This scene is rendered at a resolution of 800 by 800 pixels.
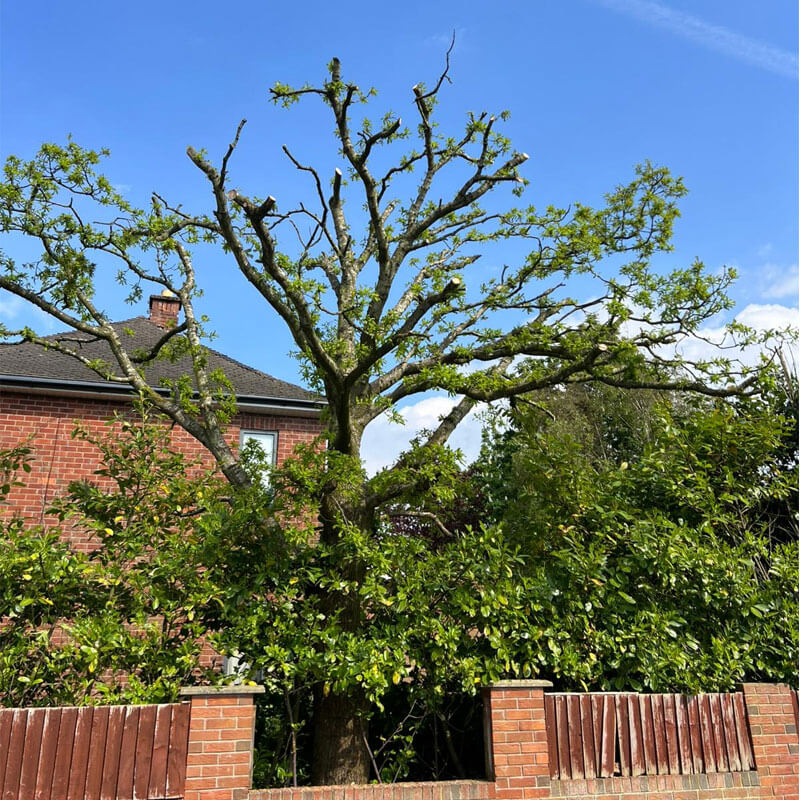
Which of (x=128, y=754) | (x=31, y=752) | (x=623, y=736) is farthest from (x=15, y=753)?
(x=623, y=736)

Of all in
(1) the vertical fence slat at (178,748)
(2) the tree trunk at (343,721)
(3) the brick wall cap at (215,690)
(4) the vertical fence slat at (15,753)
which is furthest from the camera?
(2) the tree trunk at (343,721)

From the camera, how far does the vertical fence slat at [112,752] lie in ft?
16.8

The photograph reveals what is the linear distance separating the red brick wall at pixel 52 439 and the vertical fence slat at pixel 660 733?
27.5ft

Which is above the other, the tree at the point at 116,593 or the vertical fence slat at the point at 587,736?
the tree at the point at 116,593

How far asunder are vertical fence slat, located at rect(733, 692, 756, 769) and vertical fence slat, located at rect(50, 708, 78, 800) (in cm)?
560

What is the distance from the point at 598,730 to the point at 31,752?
4.42m

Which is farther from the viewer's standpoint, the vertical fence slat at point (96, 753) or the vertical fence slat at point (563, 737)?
the vertical fence slat at point (563, 737)

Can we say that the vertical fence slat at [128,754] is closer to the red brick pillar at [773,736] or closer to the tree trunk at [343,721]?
the tree trunk at [343,721]

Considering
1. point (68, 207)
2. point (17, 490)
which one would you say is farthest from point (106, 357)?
point (68, 207)

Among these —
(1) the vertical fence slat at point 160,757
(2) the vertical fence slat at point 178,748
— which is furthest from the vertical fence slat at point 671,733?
(1) the vertical fence slat at point 160,757

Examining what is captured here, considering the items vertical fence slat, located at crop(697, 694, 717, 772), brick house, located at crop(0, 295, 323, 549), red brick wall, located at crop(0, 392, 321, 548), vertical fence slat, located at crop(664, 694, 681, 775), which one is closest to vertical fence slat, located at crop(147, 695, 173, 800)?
vertical fence slat, located at crop(664, 694, 681, 775)

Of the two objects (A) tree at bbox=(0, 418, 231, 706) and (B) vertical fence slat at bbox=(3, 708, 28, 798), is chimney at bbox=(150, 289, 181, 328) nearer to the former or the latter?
(A) tree at bbox=(0, 418, 231, 706)

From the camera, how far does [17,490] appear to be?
1180 centimetres

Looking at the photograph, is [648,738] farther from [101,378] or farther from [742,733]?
[101,378]
